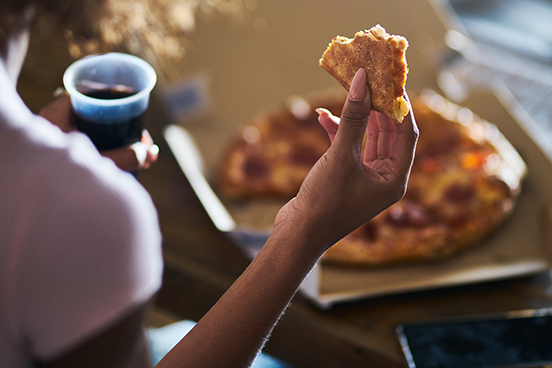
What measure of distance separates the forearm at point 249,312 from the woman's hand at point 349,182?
30mm

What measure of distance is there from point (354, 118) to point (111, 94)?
1.36ft

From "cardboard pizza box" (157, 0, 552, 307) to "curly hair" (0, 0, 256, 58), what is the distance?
0.48 metres

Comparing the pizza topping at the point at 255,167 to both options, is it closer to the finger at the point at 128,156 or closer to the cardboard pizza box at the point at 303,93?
the cardboard pizza box at the point at 303,93

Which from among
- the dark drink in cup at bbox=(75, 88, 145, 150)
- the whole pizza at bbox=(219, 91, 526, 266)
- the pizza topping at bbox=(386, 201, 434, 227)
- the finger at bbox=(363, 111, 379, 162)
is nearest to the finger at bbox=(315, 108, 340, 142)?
the finger at bbox=(363, 111, 379, 162)

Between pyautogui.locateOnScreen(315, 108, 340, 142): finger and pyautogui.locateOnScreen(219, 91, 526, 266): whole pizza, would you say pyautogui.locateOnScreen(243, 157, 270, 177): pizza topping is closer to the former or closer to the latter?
pyautogui.locateOnScreen(219, 91, 526, 266): whole pizza

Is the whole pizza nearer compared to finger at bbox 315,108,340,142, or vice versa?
finger at bbox 315,108,340,142

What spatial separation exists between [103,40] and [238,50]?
1269 mm

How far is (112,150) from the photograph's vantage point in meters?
0.76

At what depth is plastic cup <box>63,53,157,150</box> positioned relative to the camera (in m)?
0.71

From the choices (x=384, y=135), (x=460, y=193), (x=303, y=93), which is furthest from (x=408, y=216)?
(x=384, y=135)

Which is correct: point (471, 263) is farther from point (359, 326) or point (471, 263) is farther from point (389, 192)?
point (389, 192)

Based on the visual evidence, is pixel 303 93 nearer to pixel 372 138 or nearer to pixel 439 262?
pixel 439 262

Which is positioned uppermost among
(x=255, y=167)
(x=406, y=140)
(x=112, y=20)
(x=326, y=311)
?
(x=406, y=140)

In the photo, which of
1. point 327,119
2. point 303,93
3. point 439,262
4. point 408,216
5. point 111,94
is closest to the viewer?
point 327,119
